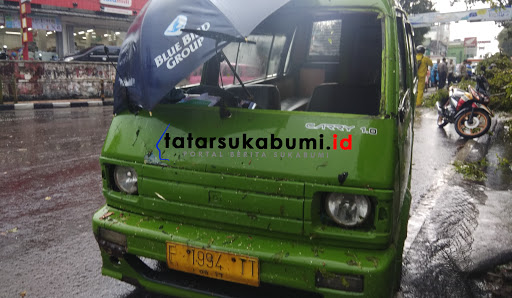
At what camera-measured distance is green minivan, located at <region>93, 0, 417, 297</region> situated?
2.06m

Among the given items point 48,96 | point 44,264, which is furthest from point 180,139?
point 48,96

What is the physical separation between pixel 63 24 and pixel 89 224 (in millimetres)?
24762

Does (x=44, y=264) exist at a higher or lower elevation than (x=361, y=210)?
lower

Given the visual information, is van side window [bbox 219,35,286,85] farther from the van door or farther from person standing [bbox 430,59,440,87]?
person standing [bbox 430,59,440,87]

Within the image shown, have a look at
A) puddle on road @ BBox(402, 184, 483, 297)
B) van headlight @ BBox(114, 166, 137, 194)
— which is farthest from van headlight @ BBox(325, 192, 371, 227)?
van headlight @ BBox(114, 166, 137, 194)

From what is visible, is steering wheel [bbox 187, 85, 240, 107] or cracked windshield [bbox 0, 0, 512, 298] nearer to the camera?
cracked windshield [bbox 0, 0, 512, 298]

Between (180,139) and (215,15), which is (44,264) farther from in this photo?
(215,15)

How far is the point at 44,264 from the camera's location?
10.1 feet

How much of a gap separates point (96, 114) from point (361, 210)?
437 inches

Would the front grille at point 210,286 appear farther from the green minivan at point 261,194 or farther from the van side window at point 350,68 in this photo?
the van side window at point 350,68

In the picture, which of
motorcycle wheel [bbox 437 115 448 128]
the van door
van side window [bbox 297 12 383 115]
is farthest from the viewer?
motorcycle wheel [bbox 437 115 448 128]

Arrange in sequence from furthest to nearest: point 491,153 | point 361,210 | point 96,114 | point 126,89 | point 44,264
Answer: point 96,114, point 491,153, point 44,264, point 126,89, point 361,210

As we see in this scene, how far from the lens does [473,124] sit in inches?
336

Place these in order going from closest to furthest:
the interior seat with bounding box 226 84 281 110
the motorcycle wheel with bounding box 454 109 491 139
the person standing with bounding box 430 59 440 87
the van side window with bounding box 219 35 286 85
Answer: the interior seat with bounding box 226 84 281 110 < the van side window with bounding box 219 35 286 85 < the motorcycle wheel with bounding box 454 109 491 139 < the person standing with bounding box 430 59 440 87
